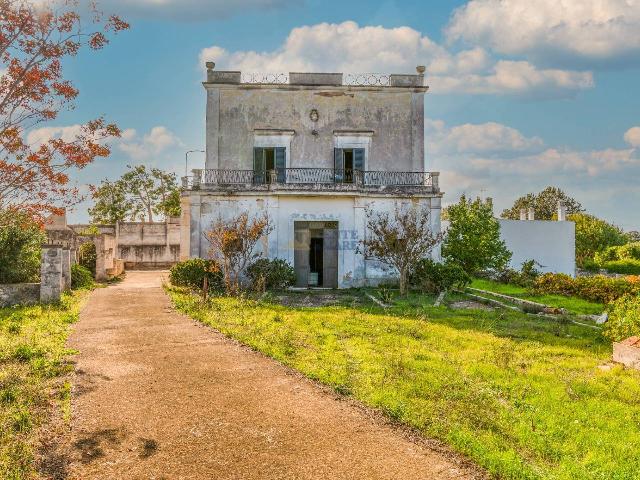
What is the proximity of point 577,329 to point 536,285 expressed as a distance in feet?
34.0

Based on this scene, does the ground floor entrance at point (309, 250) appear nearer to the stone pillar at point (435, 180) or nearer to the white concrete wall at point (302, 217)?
the white concrete wall at point (302, 217)

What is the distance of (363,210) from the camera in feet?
70.8

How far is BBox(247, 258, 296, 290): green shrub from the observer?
20.0m

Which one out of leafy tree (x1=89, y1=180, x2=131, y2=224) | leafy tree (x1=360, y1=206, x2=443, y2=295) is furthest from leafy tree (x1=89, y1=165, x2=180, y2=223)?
leafy tree (x1=360, y1=206, x2=443, y2=295)

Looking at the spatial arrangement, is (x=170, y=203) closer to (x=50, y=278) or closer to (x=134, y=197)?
(x=134, y=197)

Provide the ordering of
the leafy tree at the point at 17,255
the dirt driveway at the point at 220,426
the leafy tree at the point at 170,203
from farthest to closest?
the leafy tree at the point at 170,203
the leafy tree at the point at 17,255
the dirt driveway at the point at 220,426

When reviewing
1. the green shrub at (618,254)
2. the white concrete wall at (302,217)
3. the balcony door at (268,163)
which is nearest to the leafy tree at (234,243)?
the white concrete wall at (302,217)

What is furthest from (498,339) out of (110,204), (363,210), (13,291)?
(110,204)

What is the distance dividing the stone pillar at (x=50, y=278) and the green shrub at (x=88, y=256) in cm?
799

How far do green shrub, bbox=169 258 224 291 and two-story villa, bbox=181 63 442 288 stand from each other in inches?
91.0

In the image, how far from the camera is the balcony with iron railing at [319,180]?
21.5 meters

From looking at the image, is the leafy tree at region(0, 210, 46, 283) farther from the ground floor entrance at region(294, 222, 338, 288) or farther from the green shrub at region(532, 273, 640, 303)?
the green shrub at region(532, 273, 640, 303)

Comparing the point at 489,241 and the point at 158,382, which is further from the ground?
the point at 489,241

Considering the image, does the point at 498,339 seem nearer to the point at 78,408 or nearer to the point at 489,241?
the point at 78,408
